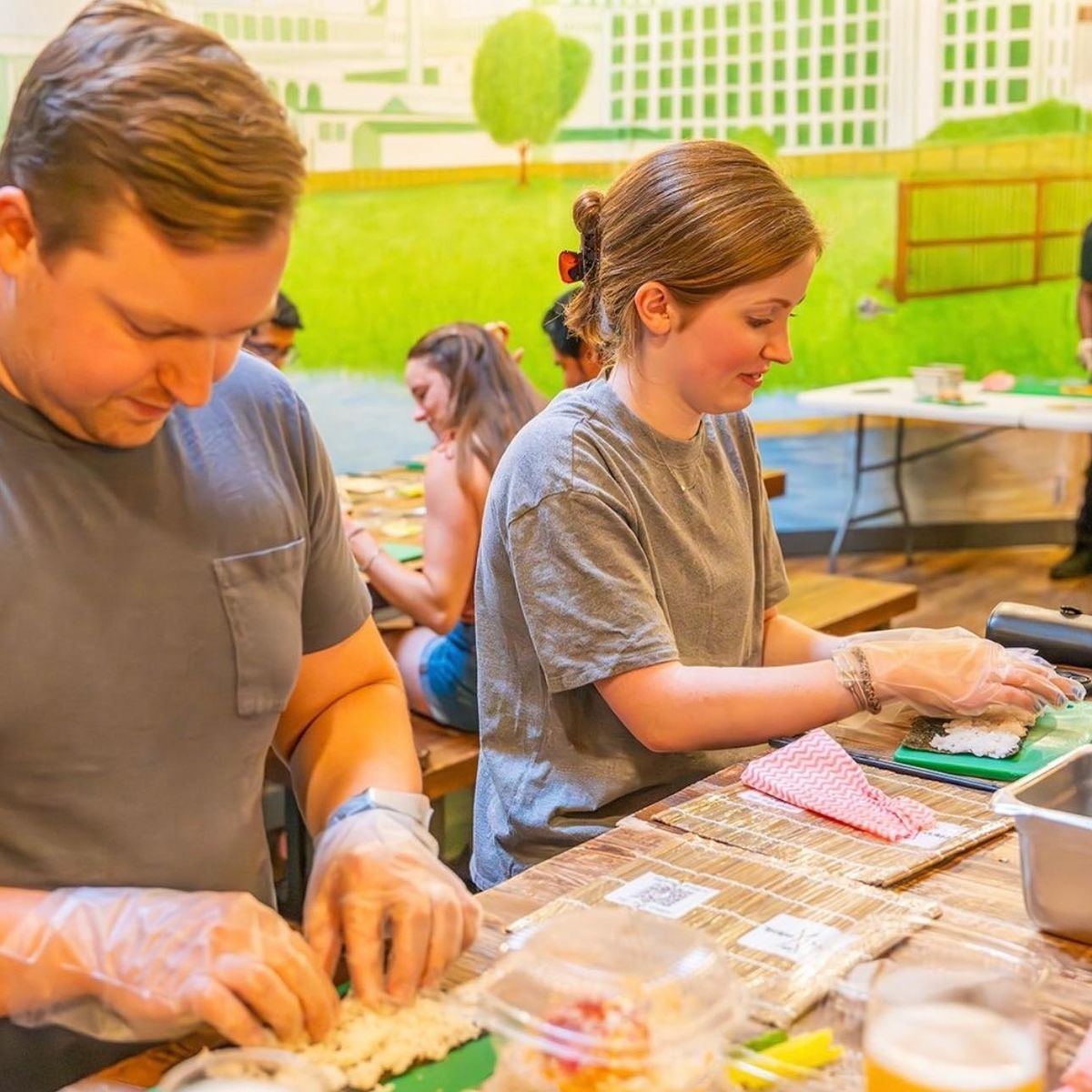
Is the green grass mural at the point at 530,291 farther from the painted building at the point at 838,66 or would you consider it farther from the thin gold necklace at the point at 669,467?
the thin gold necklace at the point at 669,467

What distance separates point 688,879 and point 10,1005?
0.64 meters

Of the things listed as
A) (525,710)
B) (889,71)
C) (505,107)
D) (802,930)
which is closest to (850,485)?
(889,71)

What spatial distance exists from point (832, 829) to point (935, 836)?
0.11 meters

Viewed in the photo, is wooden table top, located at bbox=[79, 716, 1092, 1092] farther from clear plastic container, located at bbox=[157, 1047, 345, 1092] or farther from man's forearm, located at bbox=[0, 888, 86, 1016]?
clear plastic container, located at bbox=[157, 1047, 345, 1092]

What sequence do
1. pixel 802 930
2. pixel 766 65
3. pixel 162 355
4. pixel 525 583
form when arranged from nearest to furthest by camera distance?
1. pixel 162 355
2. pixel 802 930
3. pixel 525 583
4. pixel 766 65

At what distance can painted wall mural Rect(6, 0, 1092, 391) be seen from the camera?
597cm

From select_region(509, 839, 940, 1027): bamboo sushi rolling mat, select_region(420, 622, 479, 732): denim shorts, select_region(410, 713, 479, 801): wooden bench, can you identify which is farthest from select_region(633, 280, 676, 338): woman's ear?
select_region(420, 622, 479, 732): denim shorts

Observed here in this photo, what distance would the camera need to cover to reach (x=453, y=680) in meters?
3.35

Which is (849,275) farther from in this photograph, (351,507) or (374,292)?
(351,507)

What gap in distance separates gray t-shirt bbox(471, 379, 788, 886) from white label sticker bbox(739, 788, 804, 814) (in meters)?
0.18

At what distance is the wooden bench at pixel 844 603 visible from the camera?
4090mm

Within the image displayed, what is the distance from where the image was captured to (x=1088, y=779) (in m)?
1.47

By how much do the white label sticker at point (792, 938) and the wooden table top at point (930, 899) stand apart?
73 mm

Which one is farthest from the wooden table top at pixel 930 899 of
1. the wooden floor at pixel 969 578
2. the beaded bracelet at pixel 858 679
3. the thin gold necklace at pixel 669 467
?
the wooden floor at pixel 969 578
